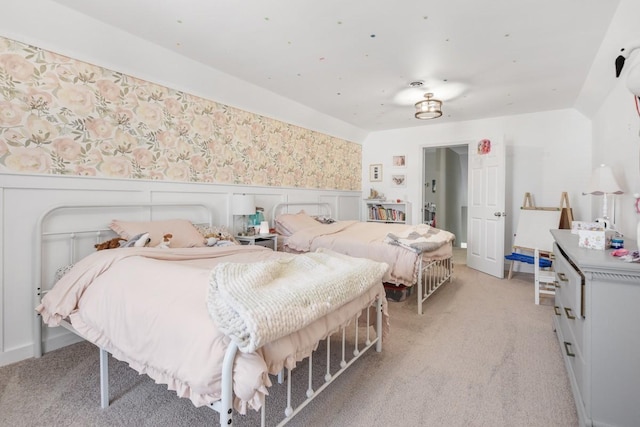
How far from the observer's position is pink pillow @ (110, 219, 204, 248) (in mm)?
2502

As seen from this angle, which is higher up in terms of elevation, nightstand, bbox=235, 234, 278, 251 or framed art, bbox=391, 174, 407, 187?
framed art, bbox=391, 174, 407, 187

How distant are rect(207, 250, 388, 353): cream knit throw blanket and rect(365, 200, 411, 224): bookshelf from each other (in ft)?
13.6

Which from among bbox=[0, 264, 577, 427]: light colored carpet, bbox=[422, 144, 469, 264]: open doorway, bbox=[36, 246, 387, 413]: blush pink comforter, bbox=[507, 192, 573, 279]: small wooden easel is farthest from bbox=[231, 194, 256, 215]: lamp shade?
bbox=[422, 144, 469, 264]: open doorway

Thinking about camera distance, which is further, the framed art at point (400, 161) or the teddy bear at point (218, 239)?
the framed art at point (400, 161)

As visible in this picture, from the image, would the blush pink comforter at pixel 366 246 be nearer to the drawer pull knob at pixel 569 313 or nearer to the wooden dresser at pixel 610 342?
the drawer pull knob at pixel 569 313

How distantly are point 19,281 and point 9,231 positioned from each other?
353 mm

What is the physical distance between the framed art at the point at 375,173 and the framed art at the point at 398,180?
0.87ft

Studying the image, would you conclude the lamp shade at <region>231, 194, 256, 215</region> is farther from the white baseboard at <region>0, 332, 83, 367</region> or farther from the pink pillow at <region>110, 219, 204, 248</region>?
the white baseboard at <region>0, 332, 83, 367</region>

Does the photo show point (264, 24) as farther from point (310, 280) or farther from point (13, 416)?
point (13, 416)

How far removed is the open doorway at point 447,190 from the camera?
7258 millimetres

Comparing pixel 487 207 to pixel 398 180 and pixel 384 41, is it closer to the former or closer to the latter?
pixel 398 180

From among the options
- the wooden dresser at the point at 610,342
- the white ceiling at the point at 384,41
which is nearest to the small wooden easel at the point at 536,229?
the white ceiling at the point at 384,41

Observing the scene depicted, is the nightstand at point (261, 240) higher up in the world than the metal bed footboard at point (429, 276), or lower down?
higher up

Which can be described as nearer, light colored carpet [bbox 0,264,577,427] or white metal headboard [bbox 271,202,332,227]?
light colored carpet [bbox 0,264,577,427]
